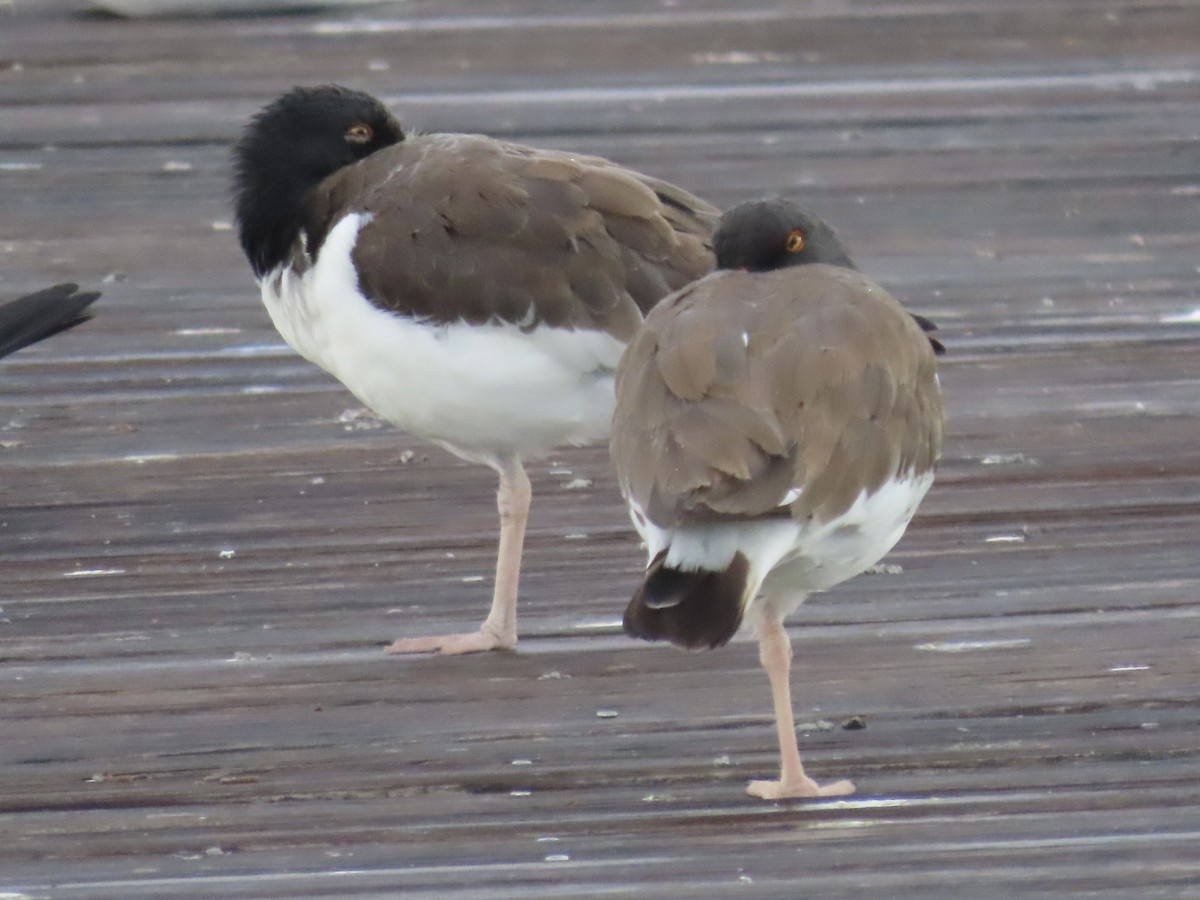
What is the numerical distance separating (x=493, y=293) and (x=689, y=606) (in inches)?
47.7

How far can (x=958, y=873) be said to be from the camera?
3125mm

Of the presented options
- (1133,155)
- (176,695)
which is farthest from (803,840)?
(1133,155)

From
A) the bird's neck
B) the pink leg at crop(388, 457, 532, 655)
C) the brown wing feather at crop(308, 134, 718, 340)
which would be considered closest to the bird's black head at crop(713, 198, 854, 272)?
the brown wing feather at crop(308, 134, 718, 340)

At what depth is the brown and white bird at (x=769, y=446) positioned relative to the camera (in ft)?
10.3

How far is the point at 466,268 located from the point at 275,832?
4.19ft

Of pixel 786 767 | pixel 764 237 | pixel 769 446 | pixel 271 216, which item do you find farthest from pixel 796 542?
pixel 271 216

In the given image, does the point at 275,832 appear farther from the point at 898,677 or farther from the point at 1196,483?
the point at 1196,483

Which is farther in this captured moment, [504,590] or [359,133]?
[359,133]

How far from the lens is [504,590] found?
4.12 meters

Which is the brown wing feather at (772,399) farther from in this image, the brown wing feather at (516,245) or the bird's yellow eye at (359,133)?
the bird's yellow eye at (359,133)

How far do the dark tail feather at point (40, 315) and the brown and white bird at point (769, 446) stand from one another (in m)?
2.20

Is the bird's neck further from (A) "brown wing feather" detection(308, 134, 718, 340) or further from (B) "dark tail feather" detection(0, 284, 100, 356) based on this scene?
(B) "dark tail feather" detection(0, 284, 100, 356)

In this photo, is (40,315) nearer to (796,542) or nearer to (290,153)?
(290,153)

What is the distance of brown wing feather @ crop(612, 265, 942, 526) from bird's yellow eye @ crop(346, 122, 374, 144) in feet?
3.85
